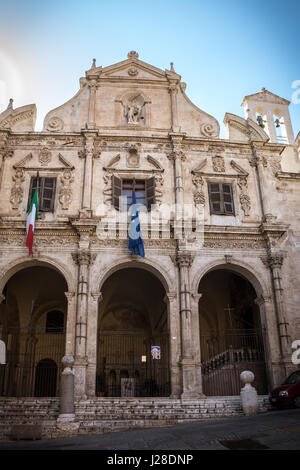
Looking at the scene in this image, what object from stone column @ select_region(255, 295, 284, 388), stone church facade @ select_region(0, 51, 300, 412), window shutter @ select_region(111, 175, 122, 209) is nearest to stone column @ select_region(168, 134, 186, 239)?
stone church facade @ select_region(0, 51, 300, 412)

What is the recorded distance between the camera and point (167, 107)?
1950 cm

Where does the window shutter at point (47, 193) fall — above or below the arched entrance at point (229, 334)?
above

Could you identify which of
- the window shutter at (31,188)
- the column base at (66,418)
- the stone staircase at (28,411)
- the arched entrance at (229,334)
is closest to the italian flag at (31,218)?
the window shutter at (31,188)

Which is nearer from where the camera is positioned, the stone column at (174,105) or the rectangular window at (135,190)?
the rectangular window at (135,190)

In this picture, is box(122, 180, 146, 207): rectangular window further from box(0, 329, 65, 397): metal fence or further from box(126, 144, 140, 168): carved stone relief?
box(0, 329, 65, 397): metal fence

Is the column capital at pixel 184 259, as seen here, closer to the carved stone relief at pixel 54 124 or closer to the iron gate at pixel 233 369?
the iron gate at pixel 233 369

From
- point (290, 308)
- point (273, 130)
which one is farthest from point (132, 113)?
point (290, 308)

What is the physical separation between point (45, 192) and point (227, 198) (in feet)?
25.3

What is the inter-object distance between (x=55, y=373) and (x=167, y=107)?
45.7 feet

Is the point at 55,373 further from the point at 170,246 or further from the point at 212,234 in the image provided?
the point at 212,234

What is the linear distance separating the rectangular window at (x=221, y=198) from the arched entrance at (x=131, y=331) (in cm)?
482

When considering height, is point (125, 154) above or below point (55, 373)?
above

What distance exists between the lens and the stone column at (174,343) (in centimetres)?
1444

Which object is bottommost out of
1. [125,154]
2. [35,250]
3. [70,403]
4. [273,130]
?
[70,403]
